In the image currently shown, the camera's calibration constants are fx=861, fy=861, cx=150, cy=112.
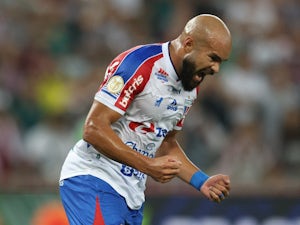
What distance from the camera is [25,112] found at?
1144cm

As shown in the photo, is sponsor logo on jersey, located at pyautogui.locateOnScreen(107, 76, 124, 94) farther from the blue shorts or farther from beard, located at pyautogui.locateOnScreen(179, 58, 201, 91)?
the blue shorts

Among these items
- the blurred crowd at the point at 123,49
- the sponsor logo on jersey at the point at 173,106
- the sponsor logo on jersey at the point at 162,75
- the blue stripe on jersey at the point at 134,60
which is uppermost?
the blue stripe on jersey at the point at 134,60

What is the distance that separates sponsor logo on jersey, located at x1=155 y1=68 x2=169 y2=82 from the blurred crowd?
3.83 m

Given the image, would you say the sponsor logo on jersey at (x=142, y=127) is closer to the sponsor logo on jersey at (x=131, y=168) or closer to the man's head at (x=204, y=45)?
the sponsor logo on jersey at (x=131, y=168)

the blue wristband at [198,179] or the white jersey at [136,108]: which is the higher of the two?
the white jersey at [136,108]

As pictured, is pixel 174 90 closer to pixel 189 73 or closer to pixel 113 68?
pixel 189 73

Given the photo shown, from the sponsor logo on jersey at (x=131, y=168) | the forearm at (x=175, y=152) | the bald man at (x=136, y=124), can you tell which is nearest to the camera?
the bald man at (x=136, y=124)

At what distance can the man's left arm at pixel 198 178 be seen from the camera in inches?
228

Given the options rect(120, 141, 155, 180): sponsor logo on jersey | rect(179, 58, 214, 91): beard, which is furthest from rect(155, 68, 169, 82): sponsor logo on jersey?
rect(120, 141, 155, 180): sponsor logo on jersey

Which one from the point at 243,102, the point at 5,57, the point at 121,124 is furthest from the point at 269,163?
the point at 121,124

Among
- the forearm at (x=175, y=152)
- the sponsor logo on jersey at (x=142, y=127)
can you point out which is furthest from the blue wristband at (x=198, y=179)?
the sponsor logo on jersey at (x=142, y=127)

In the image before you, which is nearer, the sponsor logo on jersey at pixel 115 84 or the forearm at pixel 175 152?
the sponsor logo on jersey at pixel 115 84

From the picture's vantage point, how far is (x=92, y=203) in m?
5.74

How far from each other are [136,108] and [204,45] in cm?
64
